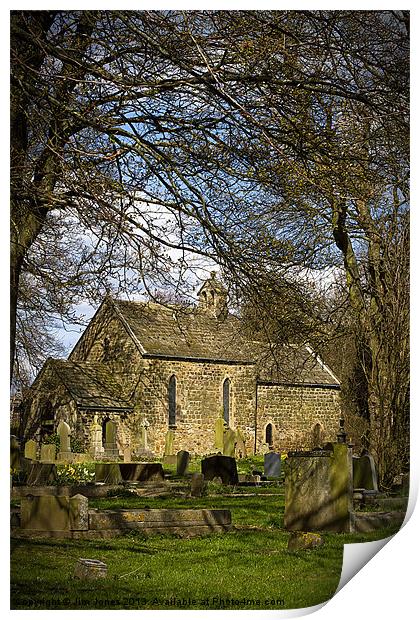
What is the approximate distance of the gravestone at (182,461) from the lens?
6.18 meters

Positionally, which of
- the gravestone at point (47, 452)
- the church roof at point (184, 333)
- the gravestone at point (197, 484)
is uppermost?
the church roof at point (184, 333)

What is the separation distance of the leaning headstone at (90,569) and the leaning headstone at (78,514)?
33.7 inches

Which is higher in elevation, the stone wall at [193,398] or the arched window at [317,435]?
the stone wall at [193,398]

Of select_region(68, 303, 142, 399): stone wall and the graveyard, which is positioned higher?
select_region(68, 303, 142, 399): stone wall

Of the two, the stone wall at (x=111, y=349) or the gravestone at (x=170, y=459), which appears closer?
the stone wall at (x=111, y=349)

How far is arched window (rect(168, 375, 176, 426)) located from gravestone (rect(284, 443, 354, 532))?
2.47ft

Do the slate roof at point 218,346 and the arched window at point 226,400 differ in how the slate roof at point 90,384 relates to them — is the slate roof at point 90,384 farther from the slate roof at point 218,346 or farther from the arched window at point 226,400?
the arched window at point 226,400

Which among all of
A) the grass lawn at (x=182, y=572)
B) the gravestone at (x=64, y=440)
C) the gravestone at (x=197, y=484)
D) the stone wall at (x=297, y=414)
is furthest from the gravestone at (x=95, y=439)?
the gravestone at (x=197, y=484)

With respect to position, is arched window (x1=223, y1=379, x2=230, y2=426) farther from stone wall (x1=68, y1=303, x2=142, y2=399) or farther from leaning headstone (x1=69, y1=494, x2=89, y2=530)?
leaning headstone (x1=69, y1=494, x2=89, y2=530)

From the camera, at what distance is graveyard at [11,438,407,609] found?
474cm

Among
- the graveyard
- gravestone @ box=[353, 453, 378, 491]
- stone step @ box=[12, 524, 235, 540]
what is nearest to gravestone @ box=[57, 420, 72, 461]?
the graveyard

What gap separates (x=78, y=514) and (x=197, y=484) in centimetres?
175

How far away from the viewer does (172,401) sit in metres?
6.11
